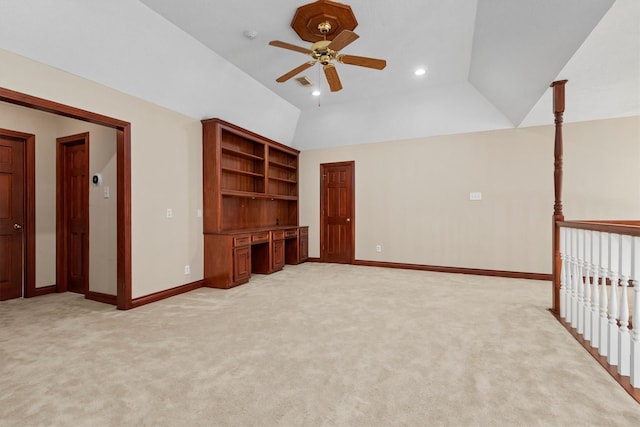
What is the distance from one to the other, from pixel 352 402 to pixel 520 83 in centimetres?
403

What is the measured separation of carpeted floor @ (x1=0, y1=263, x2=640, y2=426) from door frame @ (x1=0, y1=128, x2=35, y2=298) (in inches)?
13.2

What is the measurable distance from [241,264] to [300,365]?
8.66ft

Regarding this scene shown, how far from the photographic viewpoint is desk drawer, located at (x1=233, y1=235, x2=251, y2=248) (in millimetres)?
4496

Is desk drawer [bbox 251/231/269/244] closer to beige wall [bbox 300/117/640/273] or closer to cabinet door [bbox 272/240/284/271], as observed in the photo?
cabinet door [bbox 272/240/284/271]

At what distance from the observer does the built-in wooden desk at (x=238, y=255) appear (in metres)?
4.41

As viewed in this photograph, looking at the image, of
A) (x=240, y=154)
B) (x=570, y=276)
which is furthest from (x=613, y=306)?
(x=240, y=154)

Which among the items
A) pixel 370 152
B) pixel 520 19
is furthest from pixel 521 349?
pixel 370 152

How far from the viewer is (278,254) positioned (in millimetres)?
5703

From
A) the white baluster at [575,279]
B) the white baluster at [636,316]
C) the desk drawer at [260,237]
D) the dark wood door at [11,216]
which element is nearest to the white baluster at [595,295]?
the white baluster at [575,279]

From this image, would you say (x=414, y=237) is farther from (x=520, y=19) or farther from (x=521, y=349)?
(x=520, y=19)

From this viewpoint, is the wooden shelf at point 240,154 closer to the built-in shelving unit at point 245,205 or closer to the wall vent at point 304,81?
the built-in shelving unit at point 245,205

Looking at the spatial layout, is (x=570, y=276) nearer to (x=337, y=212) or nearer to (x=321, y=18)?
(x=321, y=18)

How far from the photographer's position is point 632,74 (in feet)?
10.1

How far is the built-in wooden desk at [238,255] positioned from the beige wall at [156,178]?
18 cm
